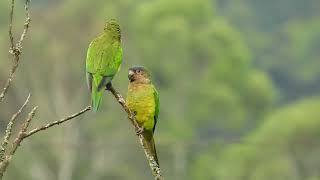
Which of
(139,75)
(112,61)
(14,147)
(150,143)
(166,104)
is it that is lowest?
(14,147)

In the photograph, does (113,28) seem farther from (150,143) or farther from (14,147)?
(14,147)

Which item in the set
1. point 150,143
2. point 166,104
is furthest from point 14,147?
point 166,104

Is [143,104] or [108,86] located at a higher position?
[143,104]

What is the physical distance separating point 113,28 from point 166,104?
37010mm

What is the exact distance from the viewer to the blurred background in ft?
100

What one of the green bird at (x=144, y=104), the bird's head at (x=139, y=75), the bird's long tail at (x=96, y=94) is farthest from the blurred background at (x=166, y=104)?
the bird's long tail at (x=96, y=94)

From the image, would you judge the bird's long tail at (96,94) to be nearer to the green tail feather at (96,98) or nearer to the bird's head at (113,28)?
the green tail feather at (96,98)

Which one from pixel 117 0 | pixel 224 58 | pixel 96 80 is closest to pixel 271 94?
pixel 224 58

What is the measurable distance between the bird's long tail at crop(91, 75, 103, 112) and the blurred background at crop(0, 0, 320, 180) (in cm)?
2531

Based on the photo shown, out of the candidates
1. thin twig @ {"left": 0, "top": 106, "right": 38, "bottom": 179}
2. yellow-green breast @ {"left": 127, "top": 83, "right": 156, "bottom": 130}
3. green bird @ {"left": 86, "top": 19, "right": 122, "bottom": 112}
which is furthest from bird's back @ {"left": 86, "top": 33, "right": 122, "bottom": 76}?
thin twig @ {"left": 0, "top": 106, "right": 38, "bottom": 179}

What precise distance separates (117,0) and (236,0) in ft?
88.3

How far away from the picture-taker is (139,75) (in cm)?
334

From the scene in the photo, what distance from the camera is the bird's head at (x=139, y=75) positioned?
3314 mm

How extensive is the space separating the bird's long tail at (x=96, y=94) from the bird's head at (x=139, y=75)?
1.23ft
